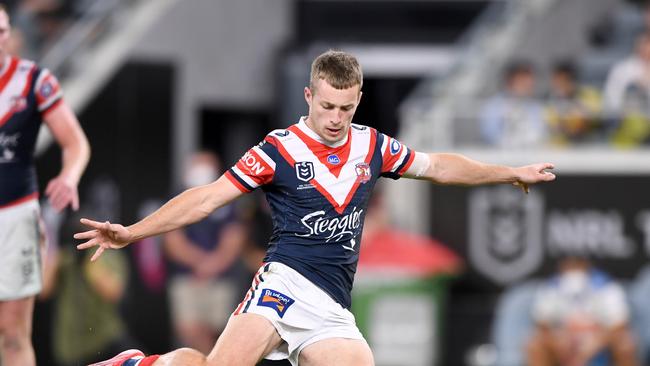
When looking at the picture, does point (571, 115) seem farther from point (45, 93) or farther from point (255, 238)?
point (45, 93)

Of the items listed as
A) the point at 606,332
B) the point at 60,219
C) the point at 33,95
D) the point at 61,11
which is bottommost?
the point at 606,332

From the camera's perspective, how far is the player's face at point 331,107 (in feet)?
24.2

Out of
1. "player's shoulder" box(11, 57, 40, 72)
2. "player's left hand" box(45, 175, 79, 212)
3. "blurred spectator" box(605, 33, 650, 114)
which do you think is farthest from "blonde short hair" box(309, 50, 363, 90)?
"blurred spectator" box(605, 33, 650, 114)

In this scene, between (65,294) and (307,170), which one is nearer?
(307,170)

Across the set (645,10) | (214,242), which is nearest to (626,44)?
(645,10)

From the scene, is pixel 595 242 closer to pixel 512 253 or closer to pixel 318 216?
pixel 512 253

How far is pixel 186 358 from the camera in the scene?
24.6ft

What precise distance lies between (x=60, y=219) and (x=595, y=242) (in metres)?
5.60

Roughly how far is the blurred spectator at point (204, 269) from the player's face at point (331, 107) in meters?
8.61

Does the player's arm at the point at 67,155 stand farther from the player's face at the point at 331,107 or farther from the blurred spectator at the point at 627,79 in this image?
the blurred spectator at the point at 627,79

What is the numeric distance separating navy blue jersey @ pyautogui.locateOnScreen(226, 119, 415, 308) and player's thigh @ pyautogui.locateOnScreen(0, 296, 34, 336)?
178 cm

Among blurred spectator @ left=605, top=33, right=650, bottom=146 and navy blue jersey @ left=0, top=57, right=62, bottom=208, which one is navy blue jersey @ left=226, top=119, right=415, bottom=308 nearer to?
navy blue jersey @ left=0, top=57, right=62, bottom=208

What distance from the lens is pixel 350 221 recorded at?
771cm

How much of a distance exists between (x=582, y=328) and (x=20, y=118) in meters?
7.86
